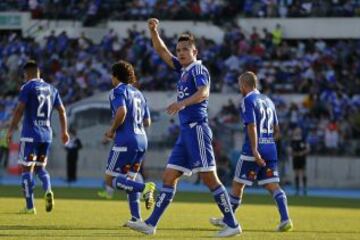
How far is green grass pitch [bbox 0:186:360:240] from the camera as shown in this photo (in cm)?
1502

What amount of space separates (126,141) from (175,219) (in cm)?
284

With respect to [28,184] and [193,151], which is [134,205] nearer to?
[193,151]

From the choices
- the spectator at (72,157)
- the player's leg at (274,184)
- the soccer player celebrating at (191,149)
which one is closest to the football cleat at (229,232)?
the soccer player celebrating at (191,149)

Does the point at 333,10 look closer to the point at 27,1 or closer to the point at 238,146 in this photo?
the point at 238,146

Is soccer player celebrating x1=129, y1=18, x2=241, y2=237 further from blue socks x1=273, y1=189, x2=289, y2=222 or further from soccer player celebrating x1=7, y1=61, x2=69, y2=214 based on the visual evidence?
soccer player celebrating x1=7, y1=61, x2=69, y2=214

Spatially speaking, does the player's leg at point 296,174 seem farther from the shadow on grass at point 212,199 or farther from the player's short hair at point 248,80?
the player's short hair at point 248,80

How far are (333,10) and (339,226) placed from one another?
27493 mm

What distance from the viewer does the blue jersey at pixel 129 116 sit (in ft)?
52.7

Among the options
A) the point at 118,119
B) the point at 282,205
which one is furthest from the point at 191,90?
the point at 282,205

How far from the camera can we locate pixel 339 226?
18.0 m

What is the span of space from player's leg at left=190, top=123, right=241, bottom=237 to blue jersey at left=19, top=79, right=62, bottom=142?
436cm

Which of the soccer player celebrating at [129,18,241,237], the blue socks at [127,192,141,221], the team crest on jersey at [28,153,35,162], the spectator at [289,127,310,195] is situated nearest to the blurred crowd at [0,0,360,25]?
the spectator at [289,127,310,195]

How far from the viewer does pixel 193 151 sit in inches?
569

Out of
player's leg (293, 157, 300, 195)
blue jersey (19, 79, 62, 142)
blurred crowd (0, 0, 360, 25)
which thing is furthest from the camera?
blurred crowd (0, 0, 360, 25)
